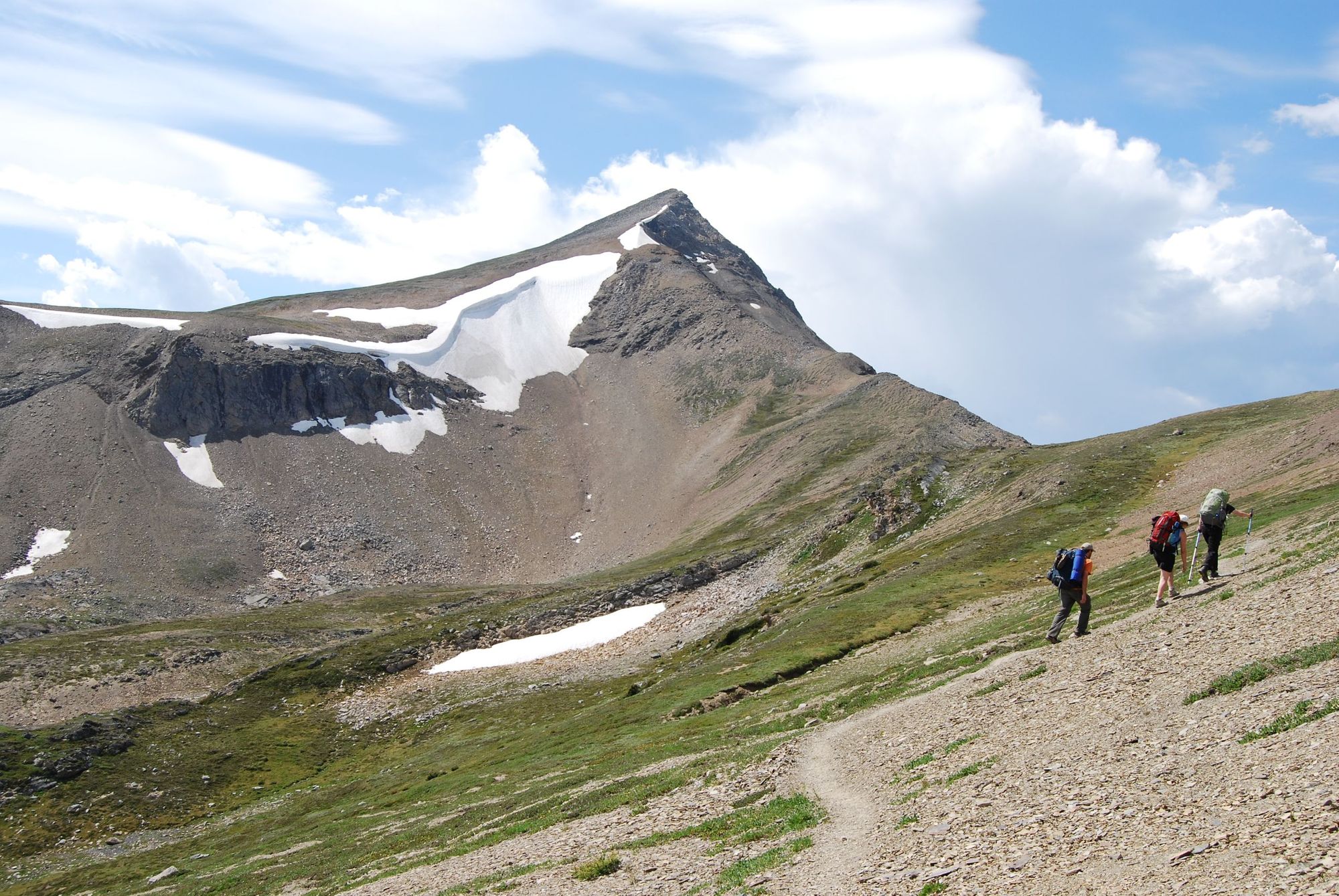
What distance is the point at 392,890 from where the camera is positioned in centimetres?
3017

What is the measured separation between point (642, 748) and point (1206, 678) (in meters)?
26.6

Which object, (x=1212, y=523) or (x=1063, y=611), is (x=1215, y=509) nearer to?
(x=1212, y=523)

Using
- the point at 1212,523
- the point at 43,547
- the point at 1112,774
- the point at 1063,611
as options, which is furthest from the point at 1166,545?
the point at 43,547

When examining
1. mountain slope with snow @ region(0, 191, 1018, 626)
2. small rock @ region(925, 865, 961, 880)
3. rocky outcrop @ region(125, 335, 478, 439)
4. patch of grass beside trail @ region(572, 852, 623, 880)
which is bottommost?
patch of grass beside trail @ region(572, 852, 623, 880)

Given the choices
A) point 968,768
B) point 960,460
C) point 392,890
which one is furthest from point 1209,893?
point 960,460

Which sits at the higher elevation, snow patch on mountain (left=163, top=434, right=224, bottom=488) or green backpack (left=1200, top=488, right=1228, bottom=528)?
snow patch on mountain (left=163, top=434, right=224, bottom=488)

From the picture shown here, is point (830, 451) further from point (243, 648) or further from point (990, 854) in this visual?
point (990, 854)

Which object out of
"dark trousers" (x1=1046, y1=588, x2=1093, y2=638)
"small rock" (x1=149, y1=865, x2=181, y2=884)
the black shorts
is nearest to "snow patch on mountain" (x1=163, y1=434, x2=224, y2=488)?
"small rock" (x1=149, y1=865, x2=181, y2=884)

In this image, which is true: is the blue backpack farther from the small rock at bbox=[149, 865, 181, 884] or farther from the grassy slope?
the small rock at bbox=[149, 865, 181, 884]

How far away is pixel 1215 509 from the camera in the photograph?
33.6m

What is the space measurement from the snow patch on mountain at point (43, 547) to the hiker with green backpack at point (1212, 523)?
515 feet

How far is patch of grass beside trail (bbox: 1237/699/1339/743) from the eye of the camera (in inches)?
681

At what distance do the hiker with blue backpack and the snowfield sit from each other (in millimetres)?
69200

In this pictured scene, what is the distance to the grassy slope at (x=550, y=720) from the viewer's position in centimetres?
3953
